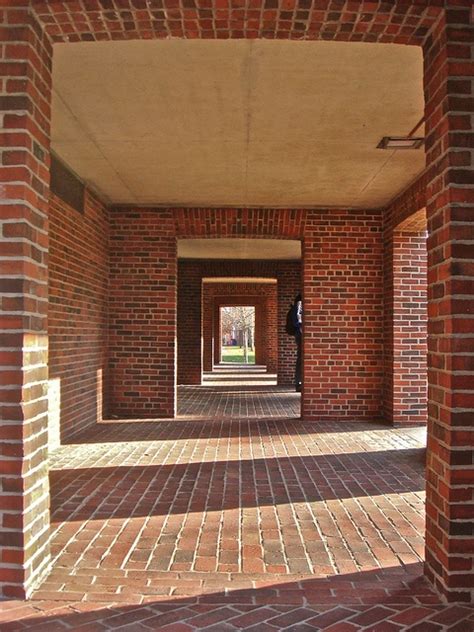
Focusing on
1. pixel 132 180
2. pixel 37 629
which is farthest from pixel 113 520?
pixel 132 180

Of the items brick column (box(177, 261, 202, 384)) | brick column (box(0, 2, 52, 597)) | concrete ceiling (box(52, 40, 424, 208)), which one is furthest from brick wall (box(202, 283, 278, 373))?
brick column (box(0, 2, 52, 597))

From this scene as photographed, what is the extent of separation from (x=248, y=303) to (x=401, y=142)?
15.3 metres

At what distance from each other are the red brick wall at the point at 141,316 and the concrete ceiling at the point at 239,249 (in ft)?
7.49

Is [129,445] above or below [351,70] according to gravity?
below

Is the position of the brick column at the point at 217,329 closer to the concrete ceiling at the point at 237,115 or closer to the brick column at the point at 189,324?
the brick column at the point at 189,324

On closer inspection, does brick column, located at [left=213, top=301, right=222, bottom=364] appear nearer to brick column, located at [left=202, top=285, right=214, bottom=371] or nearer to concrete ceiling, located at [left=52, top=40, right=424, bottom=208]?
brick column, located at [left=202, top=285, right=214, bottom=371]

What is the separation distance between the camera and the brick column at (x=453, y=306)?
101 inches

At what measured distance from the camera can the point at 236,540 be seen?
3.44 m

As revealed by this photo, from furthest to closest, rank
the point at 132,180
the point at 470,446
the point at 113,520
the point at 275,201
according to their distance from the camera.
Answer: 1. the point at 275,201
2. the point at 132,180
3. the point at 113,520
4. the point at 470,446

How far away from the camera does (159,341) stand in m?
8.12

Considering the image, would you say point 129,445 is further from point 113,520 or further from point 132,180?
point 132,180

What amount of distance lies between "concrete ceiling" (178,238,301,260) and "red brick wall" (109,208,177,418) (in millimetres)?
2284

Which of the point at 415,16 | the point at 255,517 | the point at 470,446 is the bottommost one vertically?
the point at 255,517

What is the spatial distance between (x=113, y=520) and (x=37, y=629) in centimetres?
143
